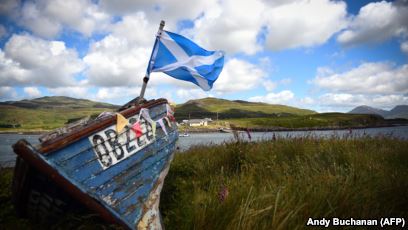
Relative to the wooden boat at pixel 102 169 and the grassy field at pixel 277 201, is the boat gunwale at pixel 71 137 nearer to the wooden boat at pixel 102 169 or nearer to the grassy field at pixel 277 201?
the wooden boat at pixel 102 169

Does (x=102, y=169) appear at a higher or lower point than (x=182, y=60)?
lower

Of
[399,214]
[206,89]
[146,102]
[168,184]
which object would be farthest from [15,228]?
[399,214]

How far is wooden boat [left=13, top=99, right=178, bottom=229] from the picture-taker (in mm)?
3625

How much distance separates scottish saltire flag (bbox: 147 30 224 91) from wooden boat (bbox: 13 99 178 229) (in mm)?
Answer: 1128

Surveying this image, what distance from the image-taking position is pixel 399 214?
4.54 m

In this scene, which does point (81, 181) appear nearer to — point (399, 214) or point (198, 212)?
point (198, 212)

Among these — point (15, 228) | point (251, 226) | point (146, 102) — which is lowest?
point (15, 228)

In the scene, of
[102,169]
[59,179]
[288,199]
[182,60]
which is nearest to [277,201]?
[288,199]

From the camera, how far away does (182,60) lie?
5887mm

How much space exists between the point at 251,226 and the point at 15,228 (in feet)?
11.0

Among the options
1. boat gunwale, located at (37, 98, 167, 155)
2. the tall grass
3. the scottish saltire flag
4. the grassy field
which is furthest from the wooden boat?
the scottish saltire flag

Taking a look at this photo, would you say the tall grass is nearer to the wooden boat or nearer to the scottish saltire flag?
the wooden boat

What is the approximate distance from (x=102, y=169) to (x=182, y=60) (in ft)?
9.14

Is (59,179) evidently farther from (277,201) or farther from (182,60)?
(182,60)
